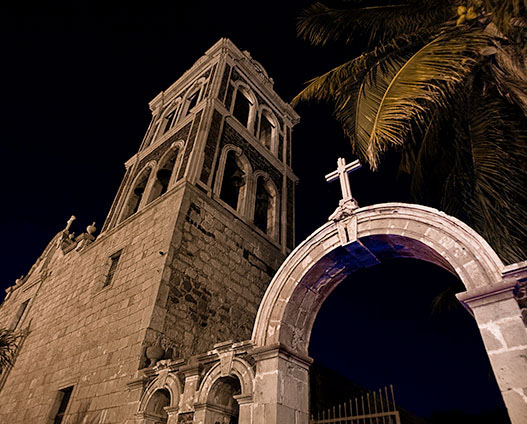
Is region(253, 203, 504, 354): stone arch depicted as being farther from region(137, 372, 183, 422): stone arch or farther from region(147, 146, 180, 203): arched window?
region(147, 146, 180, 203): arched window

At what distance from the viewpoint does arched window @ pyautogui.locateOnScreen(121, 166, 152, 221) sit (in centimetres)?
1215

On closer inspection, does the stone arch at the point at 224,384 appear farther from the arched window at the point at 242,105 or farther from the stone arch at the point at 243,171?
the arched window at the point at 242,105

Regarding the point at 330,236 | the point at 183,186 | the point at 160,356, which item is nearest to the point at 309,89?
the point at 330,236

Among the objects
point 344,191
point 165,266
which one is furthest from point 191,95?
point 344,191

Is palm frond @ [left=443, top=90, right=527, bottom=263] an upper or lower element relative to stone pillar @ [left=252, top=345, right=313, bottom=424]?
upper

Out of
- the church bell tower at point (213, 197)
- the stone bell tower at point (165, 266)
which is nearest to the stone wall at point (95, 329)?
the stone bell tower at point (165, 266)

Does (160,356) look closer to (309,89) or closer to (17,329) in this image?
(309,89)

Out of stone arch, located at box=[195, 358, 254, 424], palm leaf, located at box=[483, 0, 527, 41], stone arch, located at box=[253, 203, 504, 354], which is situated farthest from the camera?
stone arch, located at box=[195, 358, 254, 424]

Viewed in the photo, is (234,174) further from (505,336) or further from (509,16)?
(505,336)

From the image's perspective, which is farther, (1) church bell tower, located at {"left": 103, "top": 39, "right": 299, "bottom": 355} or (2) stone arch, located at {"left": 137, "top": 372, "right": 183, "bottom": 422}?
(1) church bell tower, located at {"left": 103, "top": 39, "right": 299, "bottom": 355}

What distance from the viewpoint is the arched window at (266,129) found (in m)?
15.1

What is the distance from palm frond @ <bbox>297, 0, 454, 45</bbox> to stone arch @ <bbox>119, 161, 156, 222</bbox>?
773cm

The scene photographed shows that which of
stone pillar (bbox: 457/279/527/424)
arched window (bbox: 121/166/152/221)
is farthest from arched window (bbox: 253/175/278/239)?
A: stone pillar (bbox: 457/279/527/424)

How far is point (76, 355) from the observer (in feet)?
27.2
